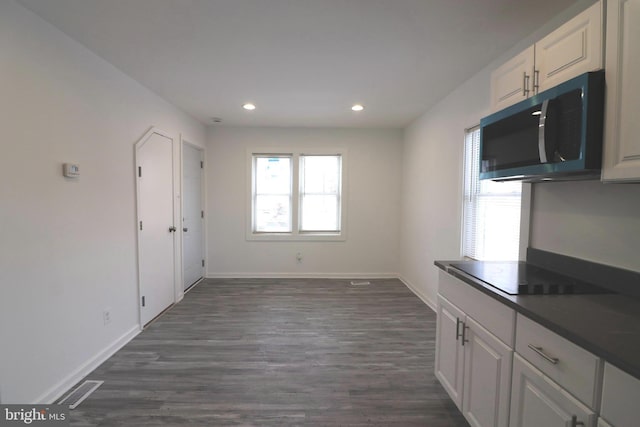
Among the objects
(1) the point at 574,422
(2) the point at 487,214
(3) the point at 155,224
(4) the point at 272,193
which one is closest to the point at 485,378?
(1) the point at 574,422

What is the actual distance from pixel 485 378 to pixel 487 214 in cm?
160

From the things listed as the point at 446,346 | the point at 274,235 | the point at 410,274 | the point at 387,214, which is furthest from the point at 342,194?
the point at 446,346

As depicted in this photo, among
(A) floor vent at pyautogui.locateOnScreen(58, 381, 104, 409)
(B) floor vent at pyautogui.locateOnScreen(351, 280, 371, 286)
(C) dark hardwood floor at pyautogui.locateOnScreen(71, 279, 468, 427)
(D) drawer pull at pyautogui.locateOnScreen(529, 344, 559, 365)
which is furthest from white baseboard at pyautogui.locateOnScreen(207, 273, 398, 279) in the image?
(D) drawer pull at pyautogui.locateOnScreen(529, 344, 559, 365)

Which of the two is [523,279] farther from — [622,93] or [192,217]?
[192,217]

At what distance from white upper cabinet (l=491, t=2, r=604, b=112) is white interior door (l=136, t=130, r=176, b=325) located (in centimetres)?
326

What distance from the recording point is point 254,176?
4914 mm

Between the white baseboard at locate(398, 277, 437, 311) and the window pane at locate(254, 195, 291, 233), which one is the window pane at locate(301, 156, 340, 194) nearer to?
the window pane at locate(254, 195, 291, 233)

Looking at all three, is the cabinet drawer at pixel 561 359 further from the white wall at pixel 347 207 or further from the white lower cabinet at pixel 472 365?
the white wall at pixel 347 207

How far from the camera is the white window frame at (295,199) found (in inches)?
190

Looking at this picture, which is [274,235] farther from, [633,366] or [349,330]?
[633,366]

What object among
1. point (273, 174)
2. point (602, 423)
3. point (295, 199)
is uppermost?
point (273, 174)

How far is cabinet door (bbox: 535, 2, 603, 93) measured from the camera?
49.1 inches

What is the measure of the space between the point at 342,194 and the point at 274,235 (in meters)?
1.37

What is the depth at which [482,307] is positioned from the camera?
1.53m
